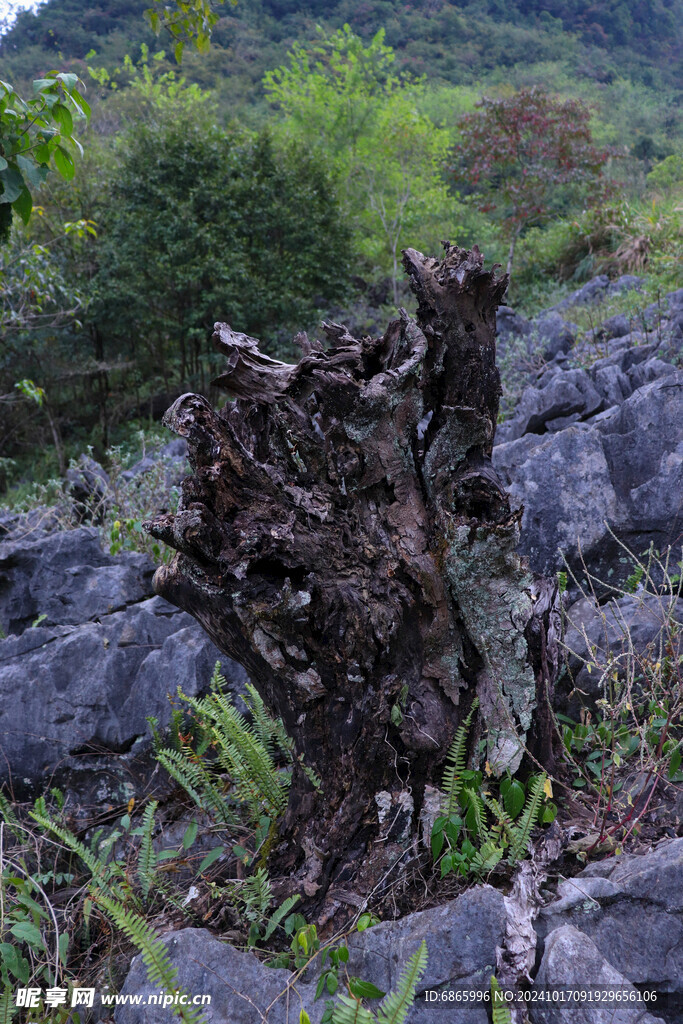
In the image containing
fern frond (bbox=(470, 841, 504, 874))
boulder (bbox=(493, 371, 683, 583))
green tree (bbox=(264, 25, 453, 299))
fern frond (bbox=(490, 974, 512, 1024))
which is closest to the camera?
fern frond (bbox=(490, 974, 512, 1024))

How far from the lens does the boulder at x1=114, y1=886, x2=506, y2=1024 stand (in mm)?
1617

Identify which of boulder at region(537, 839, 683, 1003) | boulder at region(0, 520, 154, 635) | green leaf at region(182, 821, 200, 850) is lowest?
boulder at region(0, 520, 154, 635)

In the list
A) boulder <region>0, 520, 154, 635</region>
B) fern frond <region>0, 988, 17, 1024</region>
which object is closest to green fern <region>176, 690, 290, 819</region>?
fern frond <region>0, 988, 17, 1024</region>

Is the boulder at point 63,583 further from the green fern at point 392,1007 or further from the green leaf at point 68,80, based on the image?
the green fern at point 392,1007

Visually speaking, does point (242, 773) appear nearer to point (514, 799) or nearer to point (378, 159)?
point (514, 799)

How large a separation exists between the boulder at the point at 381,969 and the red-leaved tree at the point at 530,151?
1305 centimetres

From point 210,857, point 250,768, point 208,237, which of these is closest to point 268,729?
point 250,768

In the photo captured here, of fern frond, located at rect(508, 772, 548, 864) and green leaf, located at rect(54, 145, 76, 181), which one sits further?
green leaf, located at rect(54, 145, 76, 181)

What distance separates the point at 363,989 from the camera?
1527 mm

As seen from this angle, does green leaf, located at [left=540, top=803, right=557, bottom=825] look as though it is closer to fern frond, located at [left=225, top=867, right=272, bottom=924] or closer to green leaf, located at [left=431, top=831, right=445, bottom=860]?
green leaf, located at [left=431, top=831, right=445, bottom=860]

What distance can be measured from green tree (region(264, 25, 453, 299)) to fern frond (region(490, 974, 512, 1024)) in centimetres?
1368

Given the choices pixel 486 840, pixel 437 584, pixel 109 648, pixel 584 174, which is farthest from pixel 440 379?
pixel 584 174

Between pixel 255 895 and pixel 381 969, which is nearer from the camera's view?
pixel 381 969

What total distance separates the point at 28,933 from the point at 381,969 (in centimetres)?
112
